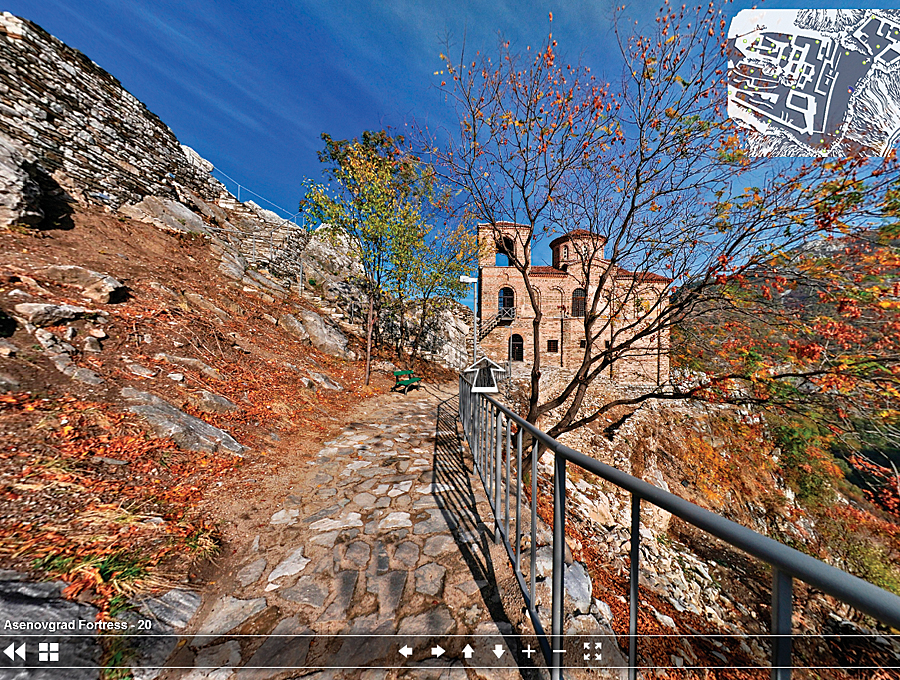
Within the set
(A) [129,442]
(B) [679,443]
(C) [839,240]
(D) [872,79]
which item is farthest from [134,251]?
(B) [679,443]

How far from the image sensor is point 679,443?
35.8 feet

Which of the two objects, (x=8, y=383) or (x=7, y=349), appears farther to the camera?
(x=7, y=349)

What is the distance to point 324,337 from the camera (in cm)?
1180

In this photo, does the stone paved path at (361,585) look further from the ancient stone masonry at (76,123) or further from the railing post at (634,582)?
the ancient stone masonry at (76,123)

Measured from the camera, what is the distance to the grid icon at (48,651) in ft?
5.07

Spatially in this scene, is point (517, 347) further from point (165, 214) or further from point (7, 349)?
point (7, 349)

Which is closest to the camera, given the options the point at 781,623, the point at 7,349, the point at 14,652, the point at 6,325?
the point at 781,623

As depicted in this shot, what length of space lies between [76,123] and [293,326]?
11.3 meters

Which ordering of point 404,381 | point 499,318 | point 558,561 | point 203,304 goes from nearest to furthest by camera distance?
point 558,561 → point 203,304 → point 404,381 → point 499,318

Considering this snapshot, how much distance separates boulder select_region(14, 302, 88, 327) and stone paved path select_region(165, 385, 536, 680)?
14.8 ft

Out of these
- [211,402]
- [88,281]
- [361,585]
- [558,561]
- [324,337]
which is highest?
[88,281]

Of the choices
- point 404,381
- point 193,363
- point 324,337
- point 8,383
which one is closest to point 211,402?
point 193,363

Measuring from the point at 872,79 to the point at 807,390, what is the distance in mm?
3841

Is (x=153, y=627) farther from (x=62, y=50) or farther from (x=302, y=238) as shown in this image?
(x=62, y=50)
